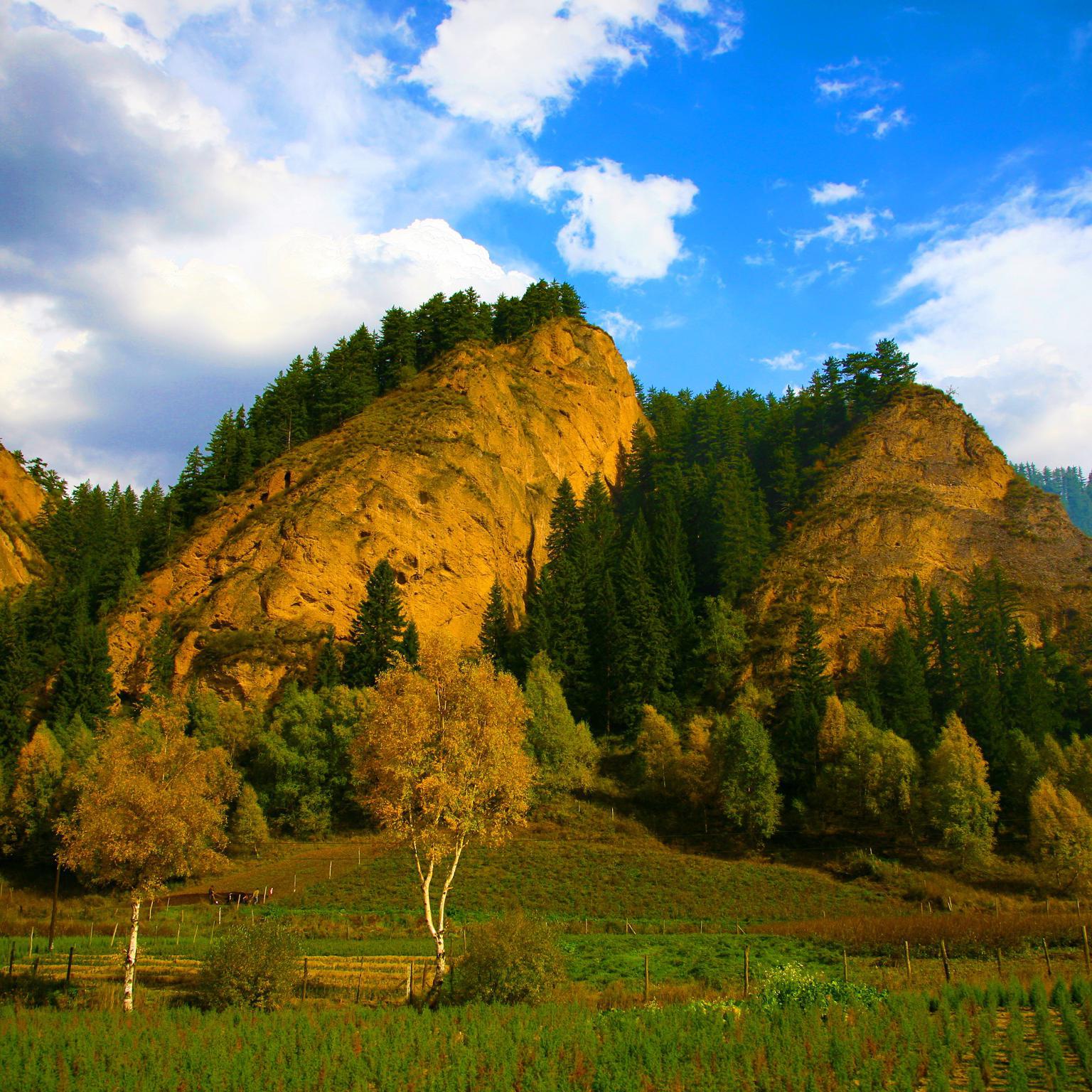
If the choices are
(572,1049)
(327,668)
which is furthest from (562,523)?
(572,1049)

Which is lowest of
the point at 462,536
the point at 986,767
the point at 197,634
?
the point at 986,767

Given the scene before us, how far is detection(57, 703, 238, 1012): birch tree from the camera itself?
24.6 metres

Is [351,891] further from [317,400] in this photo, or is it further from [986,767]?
[317,400]

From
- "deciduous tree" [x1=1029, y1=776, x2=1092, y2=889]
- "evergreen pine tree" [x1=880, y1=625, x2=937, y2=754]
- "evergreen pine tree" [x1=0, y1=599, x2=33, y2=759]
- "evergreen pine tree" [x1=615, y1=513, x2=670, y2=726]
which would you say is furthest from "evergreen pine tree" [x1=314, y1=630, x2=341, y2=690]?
"deciduous tree" [x1=1029, y1=776, x2=1092, y2=889]

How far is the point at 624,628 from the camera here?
72375 mm

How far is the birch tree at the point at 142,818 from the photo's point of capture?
80.8ft

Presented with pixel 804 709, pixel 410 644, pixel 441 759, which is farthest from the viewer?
pixel 410 644

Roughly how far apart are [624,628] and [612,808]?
58.9 ft

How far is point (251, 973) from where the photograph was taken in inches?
831

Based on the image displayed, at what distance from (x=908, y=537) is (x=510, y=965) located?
74.2m

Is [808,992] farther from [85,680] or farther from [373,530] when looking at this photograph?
[373,530]

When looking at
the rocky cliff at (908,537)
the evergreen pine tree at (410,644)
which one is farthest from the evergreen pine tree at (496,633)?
the rocky cliff at (908,537)

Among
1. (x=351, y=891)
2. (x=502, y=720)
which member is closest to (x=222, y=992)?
(x=502, y=720)

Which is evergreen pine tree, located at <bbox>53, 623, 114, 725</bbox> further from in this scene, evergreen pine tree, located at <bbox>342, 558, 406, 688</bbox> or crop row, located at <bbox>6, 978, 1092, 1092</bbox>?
crop row, located at <bbox>6, 978, 1092, 1092</bbox>
